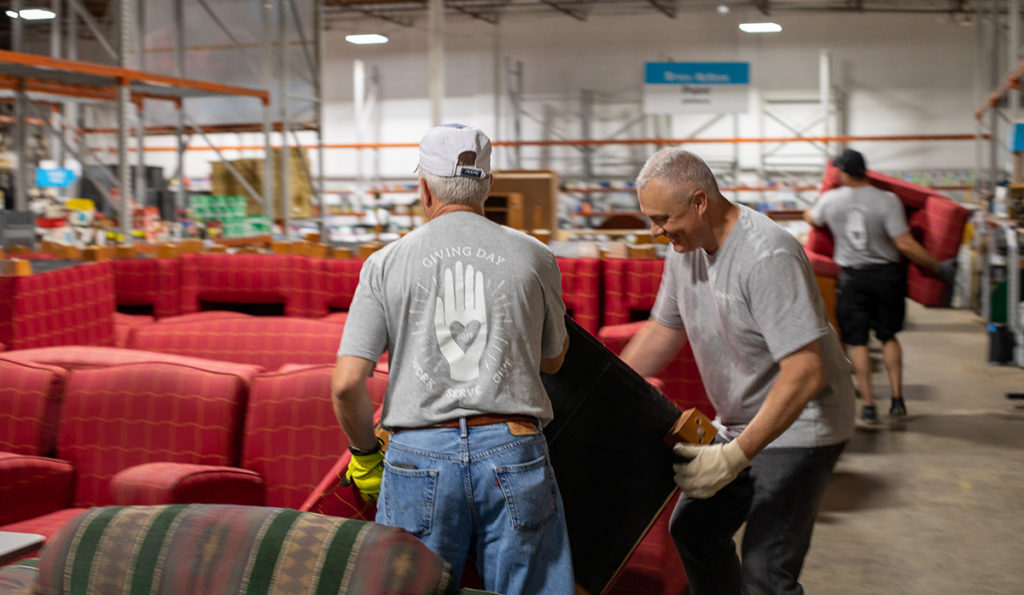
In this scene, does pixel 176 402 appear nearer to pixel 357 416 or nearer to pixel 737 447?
pixel 357 416

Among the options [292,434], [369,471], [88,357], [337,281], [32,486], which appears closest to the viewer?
[369,471]

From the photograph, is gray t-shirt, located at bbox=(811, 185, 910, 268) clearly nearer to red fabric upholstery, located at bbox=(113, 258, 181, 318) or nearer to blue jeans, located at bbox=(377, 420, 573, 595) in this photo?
red fabric upholstery, located at bbox=(113, 258, 181, 318)

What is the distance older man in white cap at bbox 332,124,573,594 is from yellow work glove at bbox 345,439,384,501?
0.45 feet

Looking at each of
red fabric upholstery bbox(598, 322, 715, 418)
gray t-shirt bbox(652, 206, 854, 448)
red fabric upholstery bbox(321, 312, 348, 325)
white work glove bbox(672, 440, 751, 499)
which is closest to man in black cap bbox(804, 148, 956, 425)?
red fabric upholstery bbox(598, 322, 715, 418)

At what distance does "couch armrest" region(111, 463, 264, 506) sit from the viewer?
259 cm

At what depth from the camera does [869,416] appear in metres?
6.41

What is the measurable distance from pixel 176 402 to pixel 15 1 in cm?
783

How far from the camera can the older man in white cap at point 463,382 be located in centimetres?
190

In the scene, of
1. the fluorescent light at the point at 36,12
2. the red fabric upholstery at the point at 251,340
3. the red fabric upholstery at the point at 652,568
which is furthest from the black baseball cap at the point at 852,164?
the fluorescent light at the point at 36,12

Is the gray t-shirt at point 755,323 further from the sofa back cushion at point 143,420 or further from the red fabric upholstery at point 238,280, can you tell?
the red fabric upholstery at point 238,280

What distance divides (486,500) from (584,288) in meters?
3.24

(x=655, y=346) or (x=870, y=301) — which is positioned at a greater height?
(x=655, y=346)

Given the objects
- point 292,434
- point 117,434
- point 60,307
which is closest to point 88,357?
point 117,434

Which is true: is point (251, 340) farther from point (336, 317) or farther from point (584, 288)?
point (584, 288)
